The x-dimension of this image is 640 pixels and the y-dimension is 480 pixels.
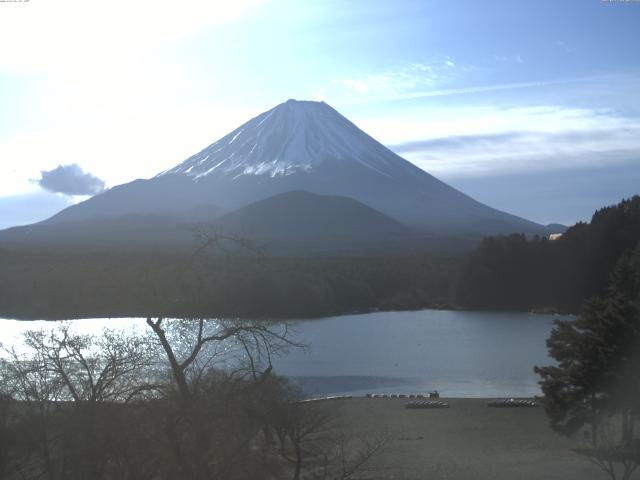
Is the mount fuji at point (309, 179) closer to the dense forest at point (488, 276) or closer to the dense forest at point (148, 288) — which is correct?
the dense forest at point (488, 276)

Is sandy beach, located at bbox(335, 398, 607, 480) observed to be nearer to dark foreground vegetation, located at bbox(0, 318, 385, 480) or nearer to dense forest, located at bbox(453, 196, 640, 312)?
dark foreground vegetation, located at bbox(0, 318, 385, 480)

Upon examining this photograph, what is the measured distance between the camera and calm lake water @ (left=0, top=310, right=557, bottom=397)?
18.0 metres

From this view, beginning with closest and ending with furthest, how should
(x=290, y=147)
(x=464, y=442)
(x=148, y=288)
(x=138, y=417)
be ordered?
(x=138, y=417) < (x=148, y=288) < (x=464, y=442) < (x=290, y=147)

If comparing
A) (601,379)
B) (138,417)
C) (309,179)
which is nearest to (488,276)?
(601,379)

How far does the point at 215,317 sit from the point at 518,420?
32.7ft

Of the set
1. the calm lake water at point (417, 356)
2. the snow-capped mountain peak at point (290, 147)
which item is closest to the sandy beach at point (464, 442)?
the calm lake water at point (417, 356)

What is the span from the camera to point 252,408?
4672mm

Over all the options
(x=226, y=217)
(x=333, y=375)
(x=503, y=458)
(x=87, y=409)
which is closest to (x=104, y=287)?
(x=87, y=409)

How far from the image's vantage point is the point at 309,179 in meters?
77.2

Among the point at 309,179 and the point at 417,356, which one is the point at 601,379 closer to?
the point at 417,356

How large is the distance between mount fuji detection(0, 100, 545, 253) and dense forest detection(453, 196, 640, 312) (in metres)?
28.5

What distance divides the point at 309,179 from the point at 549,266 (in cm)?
4135

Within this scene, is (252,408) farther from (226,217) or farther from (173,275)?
(226,217)

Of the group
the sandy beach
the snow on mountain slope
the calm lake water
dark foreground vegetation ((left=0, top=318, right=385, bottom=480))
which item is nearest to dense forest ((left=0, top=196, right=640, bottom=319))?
the calm lake water
